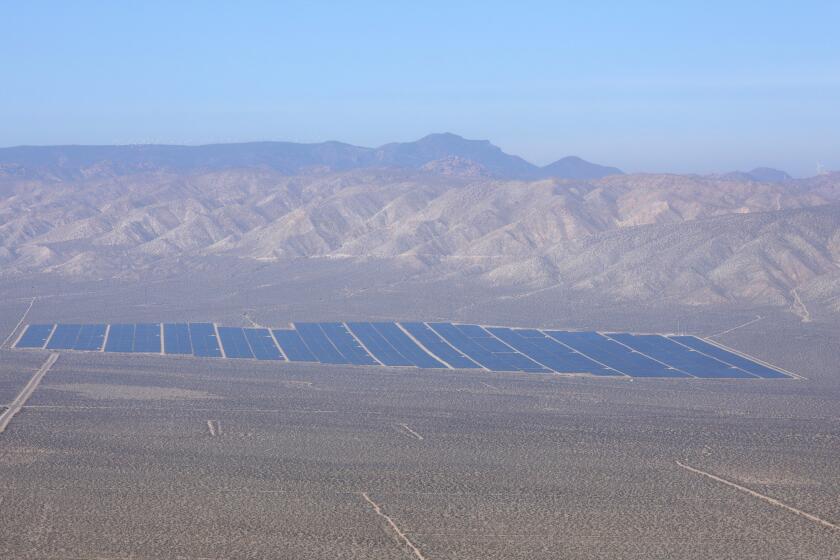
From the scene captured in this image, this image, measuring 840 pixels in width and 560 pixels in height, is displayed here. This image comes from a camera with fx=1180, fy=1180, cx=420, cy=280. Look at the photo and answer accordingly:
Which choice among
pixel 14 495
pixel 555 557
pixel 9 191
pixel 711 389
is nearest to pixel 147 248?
pixel 9 191

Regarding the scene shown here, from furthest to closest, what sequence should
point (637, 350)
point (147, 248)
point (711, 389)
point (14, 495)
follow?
point (147, 248) < point (637, 350) < point (711, 389) < point (14, 495)

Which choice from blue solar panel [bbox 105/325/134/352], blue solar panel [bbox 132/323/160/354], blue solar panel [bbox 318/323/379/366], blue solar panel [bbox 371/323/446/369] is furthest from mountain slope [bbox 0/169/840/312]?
blue solar panel [bbox 105/325/134/352]

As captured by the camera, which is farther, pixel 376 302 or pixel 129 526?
pixel 376 302

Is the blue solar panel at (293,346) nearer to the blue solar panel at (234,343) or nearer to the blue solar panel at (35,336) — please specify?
the blue solar panel at (234,343)

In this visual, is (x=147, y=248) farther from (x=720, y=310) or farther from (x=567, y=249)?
(x=720, y=310)

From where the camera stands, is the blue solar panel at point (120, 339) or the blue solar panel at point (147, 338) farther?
the blue solar panel at point (120, 339)

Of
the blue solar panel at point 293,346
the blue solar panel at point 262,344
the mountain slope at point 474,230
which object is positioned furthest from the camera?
the mountain slope at point 474,230

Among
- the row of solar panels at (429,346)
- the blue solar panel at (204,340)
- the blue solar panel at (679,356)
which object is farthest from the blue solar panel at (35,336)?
the blue solar panel at (679,356)
